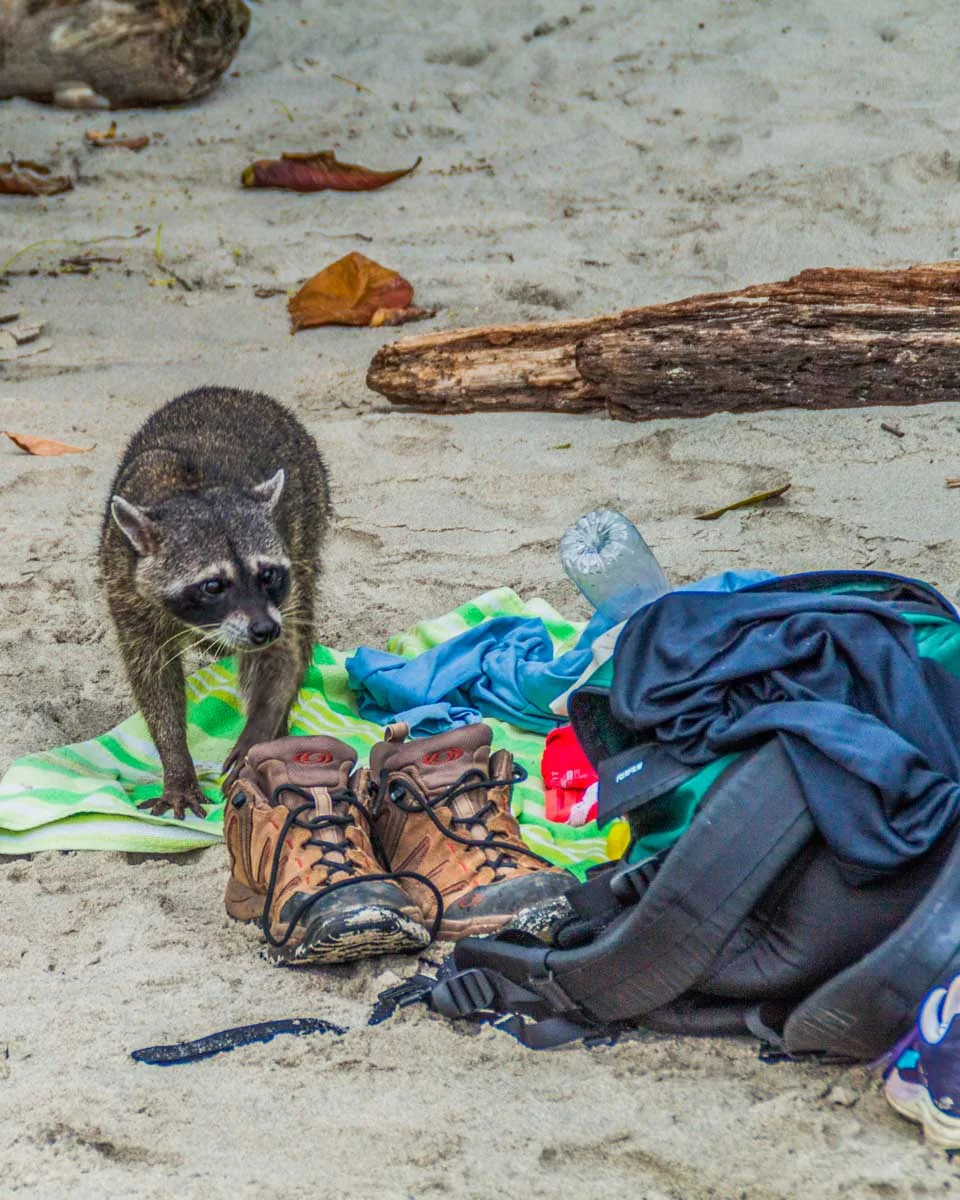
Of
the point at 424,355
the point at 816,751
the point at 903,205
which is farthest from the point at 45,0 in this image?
the point at 816,751

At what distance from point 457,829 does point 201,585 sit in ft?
4.54

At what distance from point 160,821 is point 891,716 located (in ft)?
6.09

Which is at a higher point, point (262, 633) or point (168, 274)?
point (262, 633)

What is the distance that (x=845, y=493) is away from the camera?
4922mm

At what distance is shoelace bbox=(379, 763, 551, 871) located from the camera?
116 inches

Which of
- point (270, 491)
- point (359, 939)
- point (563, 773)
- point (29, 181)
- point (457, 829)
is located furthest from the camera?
point (29, 181)

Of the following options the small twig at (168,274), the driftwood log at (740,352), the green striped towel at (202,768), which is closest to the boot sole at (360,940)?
the green striped towel at (202,768)

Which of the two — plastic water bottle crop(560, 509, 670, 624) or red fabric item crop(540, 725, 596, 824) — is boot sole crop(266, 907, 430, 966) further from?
plastic water bottle crop(560, 509, 670, 624)

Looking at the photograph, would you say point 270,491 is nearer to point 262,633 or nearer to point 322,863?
point 262,633

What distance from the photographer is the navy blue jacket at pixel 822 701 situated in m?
2.26

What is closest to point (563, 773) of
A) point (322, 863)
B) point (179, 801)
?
point (322, 863)

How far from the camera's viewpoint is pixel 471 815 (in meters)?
3.01

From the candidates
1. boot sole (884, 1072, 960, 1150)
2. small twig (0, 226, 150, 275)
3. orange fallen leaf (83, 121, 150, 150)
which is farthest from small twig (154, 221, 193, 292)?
boot sole (884, 1072, 960, 1150)

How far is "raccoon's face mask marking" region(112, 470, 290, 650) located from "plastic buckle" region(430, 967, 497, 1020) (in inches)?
64.1
